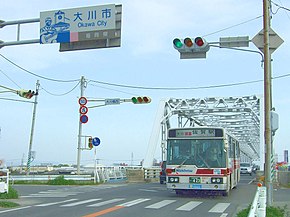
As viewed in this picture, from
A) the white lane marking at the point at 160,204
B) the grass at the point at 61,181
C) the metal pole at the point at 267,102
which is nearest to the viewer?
the metal pole at the point at 267,102

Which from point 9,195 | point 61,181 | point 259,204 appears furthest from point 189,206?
point 61,181

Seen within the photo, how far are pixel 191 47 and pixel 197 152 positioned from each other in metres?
5.78

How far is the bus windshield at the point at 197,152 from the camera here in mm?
19734

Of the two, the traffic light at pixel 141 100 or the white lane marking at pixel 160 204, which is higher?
the traffic light at pixel 141 100

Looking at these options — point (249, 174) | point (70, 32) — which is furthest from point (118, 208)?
point (249, 174)

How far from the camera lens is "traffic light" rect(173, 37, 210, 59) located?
1582 cm

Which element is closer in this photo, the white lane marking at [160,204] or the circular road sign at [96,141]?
the white lane marking at [160,204]

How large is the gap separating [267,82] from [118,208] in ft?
22.4

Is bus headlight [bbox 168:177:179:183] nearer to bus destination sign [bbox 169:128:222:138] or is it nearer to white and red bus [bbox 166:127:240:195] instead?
white and red bus [bbox 166:127:240:195]

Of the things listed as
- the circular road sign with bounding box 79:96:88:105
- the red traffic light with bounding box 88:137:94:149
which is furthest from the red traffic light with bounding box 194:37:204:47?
the red traffic light with bounding box 88:137:94:149

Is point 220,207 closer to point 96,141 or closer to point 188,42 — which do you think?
point 188,42

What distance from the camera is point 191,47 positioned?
16.0 meters

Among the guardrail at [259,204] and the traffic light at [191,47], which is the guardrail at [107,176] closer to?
the traffic light at [191,47]

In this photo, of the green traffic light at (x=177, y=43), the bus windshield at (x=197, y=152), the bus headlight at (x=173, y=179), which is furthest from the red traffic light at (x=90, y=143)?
the green traffic light at (x=177, y=43)
